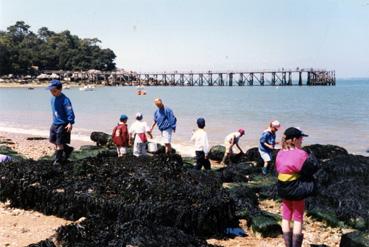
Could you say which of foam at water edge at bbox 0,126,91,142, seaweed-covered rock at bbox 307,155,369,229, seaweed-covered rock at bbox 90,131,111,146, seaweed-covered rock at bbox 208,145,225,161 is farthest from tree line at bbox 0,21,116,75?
seaweed-covered rock at bbox 307,155,369,229

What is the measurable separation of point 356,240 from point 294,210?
0.86 meters

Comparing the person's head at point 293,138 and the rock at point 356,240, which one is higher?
the person's head at point 293,138

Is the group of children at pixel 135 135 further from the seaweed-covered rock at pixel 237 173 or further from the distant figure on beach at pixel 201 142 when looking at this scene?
the seaweed-covered rock at pixel 237 173

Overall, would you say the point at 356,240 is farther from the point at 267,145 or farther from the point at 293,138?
the point at 267,145

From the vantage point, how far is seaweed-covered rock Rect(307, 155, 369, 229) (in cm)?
771

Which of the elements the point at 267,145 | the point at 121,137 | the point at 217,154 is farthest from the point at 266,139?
the point at 217,154

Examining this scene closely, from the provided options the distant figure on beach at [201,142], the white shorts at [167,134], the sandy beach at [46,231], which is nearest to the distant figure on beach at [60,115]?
the sandy beach at [46,231]

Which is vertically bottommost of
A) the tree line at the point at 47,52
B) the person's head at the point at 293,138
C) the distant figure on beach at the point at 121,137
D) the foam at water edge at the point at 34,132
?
the foam at water edge at the point at 34,132

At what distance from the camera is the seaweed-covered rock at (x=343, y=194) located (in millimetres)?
7715

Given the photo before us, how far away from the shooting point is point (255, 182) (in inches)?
408

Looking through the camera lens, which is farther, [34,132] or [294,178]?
[34,132]

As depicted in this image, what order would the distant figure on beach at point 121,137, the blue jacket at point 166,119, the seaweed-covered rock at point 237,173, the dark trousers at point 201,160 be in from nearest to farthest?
the seaweed-covered rock at point 237,173
the dark trousers at point 201,160
the distant figure on beach at point 121,137
the blue jacket at point 166,119

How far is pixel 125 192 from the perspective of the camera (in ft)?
23.7

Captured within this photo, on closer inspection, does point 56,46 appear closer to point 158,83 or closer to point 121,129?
point 158,83
